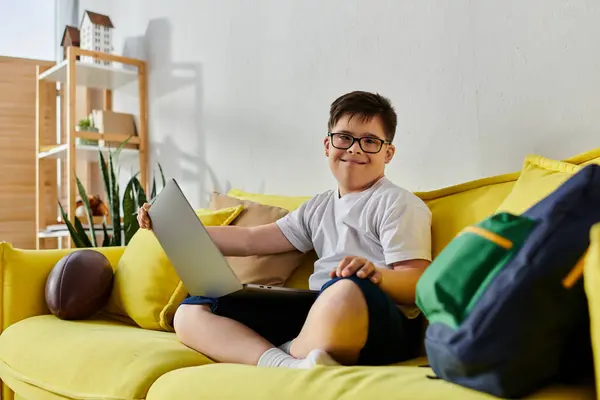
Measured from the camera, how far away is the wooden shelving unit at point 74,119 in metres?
3.26

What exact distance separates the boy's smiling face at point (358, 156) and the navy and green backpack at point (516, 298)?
0.85 m

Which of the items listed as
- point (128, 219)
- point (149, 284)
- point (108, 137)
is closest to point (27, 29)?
point (108, 137)

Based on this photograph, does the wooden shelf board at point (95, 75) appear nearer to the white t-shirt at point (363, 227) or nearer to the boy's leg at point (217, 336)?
the white t-shirt at point (363, 227)

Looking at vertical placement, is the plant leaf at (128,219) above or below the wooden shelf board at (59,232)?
above

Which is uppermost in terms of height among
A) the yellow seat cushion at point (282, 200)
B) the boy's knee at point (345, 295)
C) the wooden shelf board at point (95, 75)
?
the wooden shelf board at point (95, 75)

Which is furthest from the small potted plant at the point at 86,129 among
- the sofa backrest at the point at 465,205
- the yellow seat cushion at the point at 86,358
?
the sofa backrest at the point at 465,205

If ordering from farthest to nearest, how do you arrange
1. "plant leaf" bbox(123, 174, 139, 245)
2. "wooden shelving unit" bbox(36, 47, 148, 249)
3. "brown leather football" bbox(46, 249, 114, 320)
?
"wooden shelving unit" bbox(36, 47, 148, 249) → "plant leaf" bbox(123, 174, 139, 245) → "brown leather football" bbox(46, 249, 114, 320)

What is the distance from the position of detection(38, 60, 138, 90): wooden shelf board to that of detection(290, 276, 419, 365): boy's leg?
2.48 meters

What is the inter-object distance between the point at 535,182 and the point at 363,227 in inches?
17.4

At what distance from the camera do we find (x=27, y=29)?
439cm

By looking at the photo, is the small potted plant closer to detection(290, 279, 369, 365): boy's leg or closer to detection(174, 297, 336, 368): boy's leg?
detection(174, 297, 336, 368): boy's leg

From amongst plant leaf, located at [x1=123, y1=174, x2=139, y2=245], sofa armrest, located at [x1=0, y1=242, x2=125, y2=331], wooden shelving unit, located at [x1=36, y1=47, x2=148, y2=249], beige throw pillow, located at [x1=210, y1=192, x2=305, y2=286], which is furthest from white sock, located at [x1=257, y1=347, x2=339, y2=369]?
wooden shelving unit, located at [x1=36, y1=47, x2=148, y2=249]

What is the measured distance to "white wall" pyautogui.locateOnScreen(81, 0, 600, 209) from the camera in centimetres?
172

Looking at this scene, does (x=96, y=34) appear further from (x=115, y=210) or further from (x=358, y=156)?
(x=358, y=156)
